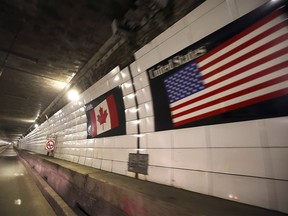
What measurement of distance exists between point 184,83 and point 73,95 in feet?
14.8

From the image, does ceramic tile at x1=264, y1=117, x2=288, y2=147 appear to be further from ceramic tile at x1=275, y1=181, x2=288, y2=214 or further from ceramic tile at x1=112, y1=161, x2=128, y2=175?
ceramic tile at x1=112, y1=161, x2=128, y2=175

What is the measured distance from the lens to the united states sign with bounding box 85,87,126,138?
11.5 ft

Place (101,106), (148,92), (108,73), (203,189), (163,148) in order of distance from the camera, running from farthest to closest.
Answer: (101,106) < (108,73) < (148,92) < (163,148) < (203,189)

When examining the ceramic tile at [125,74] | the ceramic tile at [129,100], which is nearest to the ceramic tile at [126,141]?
the ceramic tile at [129,100]

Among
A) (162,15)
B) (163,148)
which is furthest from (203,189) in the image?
(162,15)

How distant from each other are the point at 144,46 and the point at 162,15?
20.4 inches

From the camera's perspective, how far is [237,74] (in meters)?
1.75

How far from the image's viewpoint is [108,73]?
3.92 m

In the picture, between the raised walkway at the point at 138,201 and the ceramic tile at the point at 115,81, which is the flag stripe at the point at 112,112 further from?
the raised walkway at the point at 138,201

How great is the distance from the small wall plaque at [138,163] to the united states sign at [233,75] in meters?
0.59

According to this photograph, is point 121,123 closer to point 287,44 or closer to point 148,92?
point 148,92

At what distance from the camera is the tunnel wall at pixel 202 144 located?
4.70ft

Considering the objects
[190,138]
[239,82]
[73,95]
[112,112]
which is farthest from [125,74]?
[73,95]

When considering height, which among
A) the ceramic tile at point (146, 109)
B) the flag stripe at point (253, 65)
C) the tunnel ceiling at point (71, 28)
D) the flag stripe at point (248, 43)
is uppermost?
the tunnel ceiling at point (71, 28)
